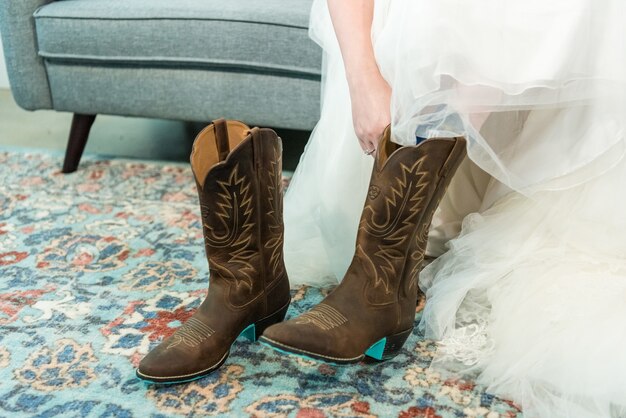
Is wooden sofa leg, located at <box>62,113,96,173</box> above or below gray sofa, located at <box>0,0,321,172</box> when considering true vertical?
below

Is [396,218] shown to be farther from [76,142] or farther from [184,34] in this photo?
[76,142]

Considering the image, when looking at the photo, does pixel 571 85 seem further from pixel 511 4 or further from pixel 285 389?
pixel 285 389

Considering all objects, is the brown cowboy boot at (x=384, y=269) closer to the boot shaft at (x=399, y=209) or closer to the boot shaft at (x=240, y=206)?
the boot shaft at (x=399, y=209)

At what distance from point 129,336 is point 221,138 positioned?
35 cm

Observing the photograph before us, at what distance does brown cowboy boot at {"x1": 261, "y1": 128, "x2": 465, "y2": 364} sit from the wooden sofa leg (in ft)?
3.92

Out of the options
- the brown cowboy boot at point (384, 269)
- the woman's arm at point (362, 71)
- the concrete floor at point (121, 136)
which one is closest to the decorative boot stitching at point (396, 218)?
the brown cowboy boot at point (384, 269)

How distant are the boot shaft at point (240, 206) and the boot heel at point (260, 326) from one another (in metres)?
0.05

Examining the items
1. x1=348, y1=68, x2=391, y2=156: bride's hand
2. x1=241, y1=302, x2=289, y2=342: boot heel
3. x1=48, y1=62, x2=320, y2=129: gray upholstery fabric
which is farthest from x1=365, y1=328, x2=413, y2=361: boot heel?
x1=48, y1=62, x2=320, y2=129: gray upholstery fabric

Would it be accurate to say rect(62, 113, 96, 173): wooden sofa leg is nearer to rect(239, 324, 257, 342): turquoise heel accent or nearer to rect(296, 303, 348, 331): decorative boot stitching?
rect(239, 324, 257, 342): turquoise heel accent

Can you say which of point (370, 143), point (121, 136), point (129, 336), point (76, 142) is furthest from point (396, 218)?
point (121, 136)

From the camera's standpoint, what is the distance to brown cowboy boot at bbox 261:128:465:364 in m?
1.00

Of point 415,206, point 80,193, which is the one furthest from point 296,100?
point 415,206

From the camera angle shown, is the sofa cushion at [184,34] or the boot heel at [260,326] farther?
the sofa cushion at [184,34]

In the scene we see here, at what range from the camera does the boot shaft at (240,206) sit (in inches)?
39.9
